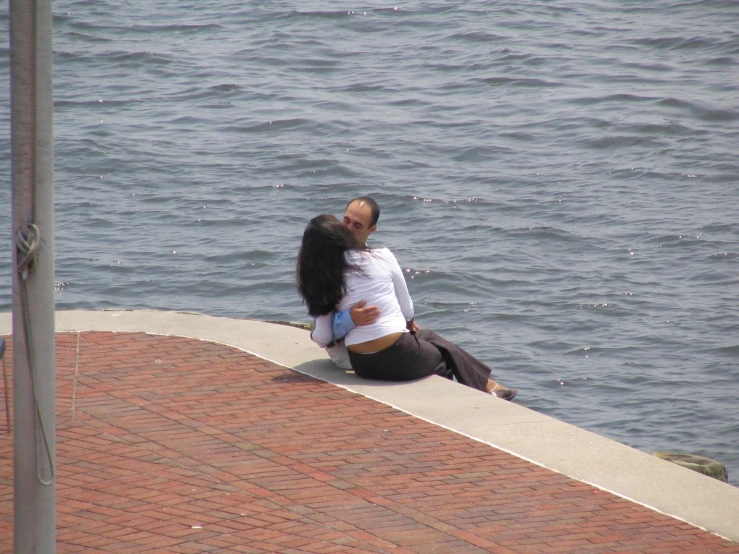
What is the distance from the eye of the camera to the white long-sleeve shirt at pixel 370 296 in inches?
281

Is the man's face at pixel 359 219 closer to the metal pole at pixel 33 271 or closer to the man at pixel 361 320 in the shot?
the man at pixel 361 320

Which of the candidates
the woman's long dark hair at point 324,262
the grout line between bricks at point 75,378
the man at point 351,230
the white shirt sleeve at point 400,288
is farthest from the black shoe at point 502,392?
the grout line between bricks at point 75,378

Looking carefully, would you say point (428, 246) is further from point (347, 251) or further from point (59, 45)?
point (59, 45)

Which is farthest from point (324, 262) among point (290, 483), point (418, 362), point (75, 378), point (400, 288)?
point (290, 483)

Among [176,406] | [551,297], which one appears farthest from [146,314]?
[551,297]

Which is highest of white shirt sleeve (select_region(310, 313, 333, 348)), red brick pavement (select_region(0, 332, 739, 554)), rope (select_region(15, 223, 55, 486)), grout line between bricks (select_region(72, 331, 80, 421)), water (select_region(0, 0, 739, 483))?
rope (select_region(15, 223, 55, 486))

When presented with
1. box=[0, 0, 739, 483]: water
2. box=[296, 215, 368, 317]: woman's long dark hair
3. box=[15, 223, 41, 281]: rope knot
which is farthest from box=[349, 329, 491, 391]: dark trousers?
box=[15, 223, 41, 281]: rope knot

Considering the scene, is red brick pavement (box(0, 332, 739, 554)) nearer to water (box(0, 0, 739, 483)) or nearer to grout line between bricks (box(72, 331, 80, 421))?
grout line between bricks (box(72, 331, 80, 421))

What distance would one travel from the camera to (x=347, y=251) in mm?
7184

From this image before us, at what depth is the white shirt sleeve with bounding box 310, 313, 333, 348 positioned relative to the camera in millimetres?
7254

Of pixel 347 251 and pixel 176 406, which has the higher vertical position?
pixel 347 251

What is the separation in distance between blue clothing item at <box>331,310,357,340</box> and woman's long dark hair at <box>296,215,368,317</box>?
7 cm

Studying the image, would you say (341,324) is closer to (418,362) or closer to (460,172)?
(418,362)

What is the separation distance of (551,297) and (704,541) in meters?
8.26
